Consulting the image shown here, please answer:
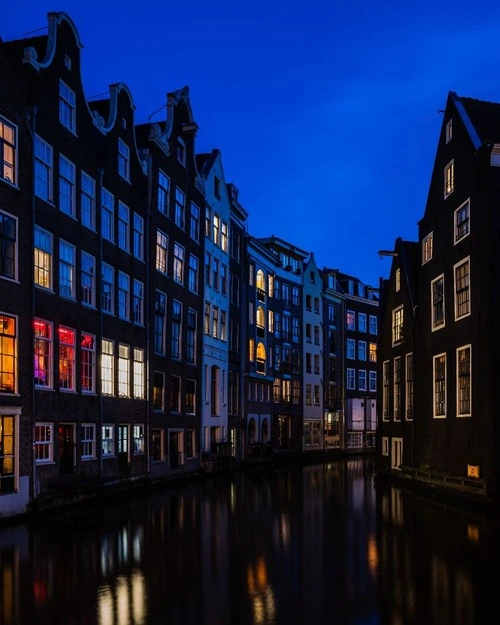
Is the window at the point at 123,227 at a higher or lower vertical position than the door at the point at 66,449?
higher

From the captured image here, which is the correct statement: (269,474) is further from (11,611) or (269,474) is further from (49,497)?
(11,611)

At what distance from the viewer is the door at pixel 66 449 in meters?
32.2

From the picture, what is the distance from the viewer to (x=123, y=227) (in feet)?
133

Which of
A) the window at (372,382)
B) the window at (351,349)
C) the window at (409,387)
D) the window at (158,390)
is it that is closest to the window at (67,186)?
the window at (158,390)

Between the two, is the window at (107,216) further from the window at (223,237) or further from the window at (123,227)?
the window at (223,237)

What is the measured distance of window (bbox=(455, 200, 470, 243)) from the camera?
122 ft

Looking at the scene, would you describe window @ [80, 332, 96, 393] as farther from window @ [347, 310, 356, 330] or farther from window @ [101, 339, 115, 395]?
window @ [347, 310, 356, 330]

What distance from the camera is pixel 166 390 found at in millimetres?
46531

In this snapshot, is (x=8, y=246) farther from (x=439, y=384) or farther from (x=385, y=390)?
(x=385, y=390)

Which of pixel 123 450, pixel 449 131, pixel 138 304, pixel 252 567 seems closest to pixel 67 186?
pixel 138 304

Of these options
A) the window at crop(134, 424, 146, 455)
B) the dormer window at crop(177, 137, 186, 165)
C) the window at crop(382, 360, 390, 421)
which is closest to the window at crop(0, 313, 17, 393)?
the window at crop(134, 424, 146, 455)

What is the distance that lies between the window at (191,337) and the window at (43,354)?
64.0 ft

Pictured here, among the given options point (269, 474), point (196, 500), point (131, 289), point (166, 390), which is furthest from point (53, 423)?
point (269, 474)

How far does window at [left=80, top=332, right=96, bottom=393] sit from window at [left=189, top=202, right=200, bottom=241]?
16989mm
